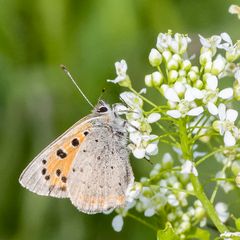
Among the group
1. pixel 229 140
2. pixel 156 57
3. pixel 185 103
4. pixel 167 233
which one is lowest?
pixel 167 233

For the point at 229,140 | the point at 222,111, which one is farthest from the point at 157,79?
the point at 229,140

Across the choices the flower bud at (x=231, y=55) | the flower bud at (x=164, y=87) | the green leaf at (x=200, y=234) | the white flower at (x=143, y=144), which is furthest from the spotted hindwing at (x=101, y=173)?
the flower bud at (x=231, y=55)

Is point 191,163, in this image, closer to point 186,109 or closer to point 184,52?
point 186,109

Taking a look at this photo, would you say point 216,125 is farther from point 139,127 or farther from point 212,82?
point 139,127

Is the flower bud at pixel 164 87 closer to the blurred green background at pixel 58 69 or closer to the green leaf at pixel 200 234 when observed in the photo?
the green leaf at pixel 200 234

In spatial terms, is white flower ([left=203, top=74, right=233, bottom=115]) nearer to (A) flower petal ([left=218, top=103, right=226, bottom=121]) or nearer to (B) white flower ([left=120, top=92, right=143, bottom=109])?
(A) flower petal ([left=218, top=103, right=226, bottom=121])

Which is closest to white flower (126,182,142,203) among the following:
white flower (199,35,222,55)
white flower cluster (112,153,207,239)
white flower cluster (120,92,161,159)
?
white flower cluster (112,153,207,239)
